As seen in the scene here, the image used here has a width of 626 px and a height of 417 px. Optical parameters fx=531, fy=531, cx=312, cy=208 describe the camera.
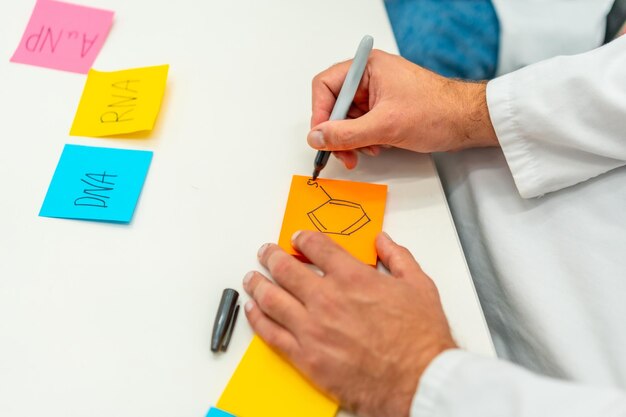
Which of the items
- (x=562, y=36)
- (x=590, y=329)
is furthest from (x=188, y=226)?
(x=562, y=36)

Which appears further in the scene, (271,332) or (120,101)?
(120,101)

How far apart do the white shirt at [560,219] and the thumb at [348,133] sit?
0.15 metres

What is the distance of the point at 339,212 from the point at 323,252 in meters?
0.08

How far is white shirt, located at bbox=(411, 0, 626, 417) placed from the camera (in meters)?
0.62

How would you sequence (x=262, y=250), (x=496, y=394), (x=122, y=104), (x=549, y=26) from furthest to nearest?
(x=549, y=26)
(x=122, y=104)
(x=262, y=250)
(x=496, y=394)

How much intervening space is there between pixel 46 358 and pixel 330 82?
469 mm

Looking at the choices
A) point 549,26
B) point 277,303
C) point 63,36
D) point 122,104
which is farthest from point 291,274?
point 549,26

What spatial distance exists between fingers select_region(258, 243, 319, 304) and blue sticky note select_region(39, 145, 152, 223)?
0.19m

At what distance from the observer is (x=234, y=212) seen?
2.12 ft

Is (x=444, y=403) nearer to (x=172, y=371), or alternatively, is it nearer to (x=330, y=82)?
(x=172, y=371)

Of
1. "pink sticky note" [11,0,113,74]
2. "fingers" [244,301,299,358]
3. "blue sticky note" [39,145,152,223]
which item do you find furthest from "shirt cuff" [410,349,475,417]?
"pink sticky note" [11,0,113,74]

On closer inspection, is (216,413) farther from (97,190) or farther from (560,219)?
(560,219)

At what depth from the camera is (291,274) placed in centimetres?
57

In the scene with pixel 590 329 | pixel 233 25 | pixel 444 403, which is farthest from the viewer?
pixel 233 25
